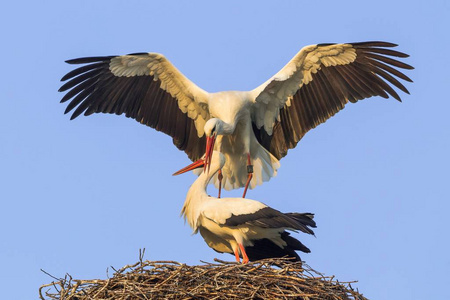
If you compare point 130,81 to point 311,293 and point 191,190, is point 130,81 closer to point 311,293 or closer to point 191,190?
point 191,190

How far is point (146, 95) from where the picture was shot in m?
12.0

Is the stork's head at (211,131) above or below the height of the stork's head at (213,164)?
above

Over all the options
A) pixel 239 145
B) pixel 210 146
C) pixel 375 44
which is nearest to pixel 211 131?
pixel 210 146

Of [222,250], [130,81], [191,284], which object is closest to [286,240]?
[222,250]

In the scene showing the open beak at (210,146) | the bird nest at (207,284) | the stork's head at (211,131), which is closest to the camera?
the bird nest at (207,284)

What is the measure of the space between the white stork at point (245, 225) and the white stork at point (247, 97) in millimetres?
1620

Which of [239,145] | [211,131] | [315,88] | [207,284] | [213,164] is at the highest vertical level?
[315,88]

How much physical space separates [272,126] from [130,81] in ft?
5.71

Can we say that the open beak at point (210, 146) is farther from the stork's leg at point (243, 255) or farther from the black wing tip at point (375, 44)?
the black wing tip at point (375, 44)

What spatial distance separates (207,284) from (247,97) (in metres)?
3.64

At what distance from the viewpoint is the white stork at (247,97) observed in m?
11.6

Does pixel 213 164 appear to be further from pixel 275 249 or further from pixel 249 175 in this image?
pixel 275 249

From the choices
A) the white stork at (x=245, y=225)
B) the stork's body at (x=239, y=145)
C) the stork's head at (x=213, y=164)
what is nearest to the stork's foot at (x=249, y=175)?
the stork's body at (x=239, y=145)

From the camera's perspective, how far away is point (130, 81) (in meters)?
12.0
